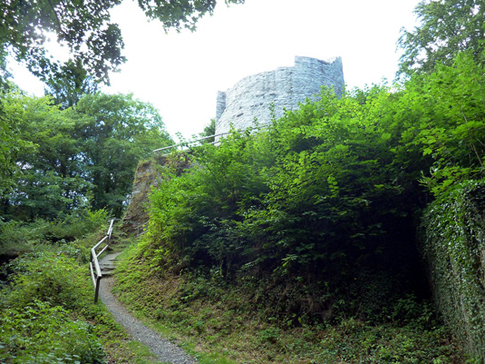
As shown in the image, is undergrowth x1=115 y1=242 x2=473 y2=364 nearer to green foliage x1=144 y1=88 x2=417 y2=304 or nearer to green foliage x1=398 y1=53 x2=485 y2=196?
green foliage x1=144 y1=88 x2=417 y2=304

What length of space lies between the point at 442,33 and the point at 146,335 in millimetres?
12842

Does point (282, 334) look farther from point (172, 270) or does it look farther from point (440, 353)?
point (172, 270)

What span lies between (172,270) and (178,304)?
1446mm

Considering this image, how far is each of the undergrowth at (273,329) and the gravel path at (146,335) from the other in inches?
9.3

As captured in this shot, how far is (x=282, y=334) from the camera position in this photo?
5.18m

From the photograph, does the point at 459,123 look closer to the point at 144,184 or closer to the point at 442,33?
the point at 442,33

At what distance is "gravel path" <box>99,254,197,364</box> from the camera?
4839 millimetres

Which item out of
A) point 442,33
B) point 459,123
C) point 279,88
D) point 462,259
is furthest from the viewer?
point 279,88

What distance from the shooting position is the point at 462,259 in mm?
3377

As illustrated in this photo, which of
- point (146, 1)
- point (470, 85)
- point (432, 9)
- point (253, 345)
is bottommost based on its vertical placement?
point (253, 345)

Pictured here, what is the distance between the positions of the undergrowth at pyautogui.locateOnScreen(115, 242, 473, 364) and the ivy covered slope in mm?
34

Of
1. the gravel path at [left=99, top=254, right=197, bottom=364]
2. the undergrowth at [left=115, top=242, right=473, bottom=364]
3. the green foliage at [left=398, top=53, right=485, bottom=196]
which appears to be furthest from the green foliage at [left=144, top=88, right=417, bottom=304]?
the gravel path at [left=99, top=254, right=197, bottom=364]

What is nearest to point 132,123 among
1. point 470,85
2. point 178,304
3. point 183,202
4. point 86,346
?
point 183,202

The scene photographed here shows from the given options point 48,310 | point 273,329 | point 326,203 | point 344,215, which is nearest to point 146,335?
point 48,310
